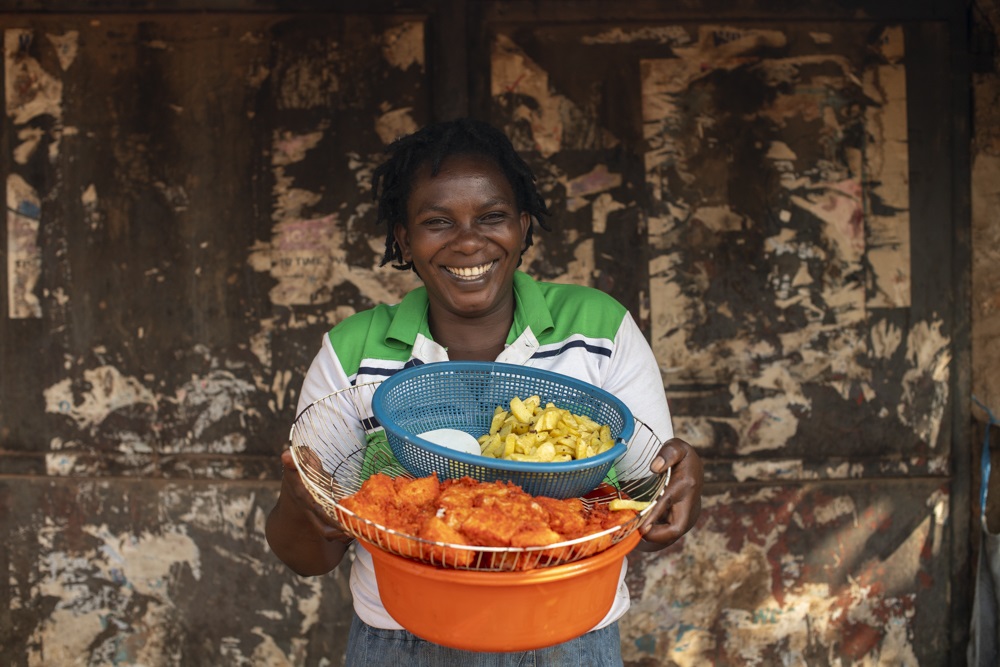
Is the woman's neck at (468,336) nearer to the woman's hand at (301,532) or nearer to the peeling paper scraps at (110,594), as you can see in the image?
the woman's hand at (301,532)

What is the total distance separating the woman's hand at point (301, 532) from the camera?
5.53 ft

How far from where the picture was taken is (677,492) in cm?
168

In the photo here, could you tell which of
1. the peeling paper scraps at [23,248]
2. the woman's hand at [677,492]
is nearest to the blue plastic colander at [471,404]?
the woman's hand at [677,492]

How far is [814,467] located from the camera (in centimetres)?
320

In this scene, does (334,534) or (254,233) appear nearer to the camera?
(334,534)

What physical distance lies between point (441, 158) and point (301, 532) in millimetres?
900

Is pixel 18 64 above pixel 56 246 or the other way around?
above

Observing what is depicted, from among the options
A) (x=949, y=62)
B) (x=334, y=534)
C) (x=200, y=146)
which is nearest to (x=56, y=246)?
(x=200, y=146)

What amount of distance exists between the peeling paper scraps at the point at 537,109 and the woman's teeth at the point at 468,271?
128cm

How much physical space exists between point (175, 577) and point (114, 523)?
0.31 meters

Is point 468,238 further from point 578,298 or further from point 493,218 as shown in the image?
point 578,298

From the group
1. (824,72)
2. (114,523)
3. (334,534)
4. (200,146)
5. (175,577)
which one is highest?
(824,72)

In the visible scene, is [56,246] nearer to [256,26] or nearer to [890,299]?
[256,26]

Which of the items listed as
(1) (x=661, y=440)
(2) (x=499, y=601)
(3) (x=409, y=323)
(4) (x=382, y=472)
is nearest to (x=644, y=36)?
(3) (x=409, y=323)
